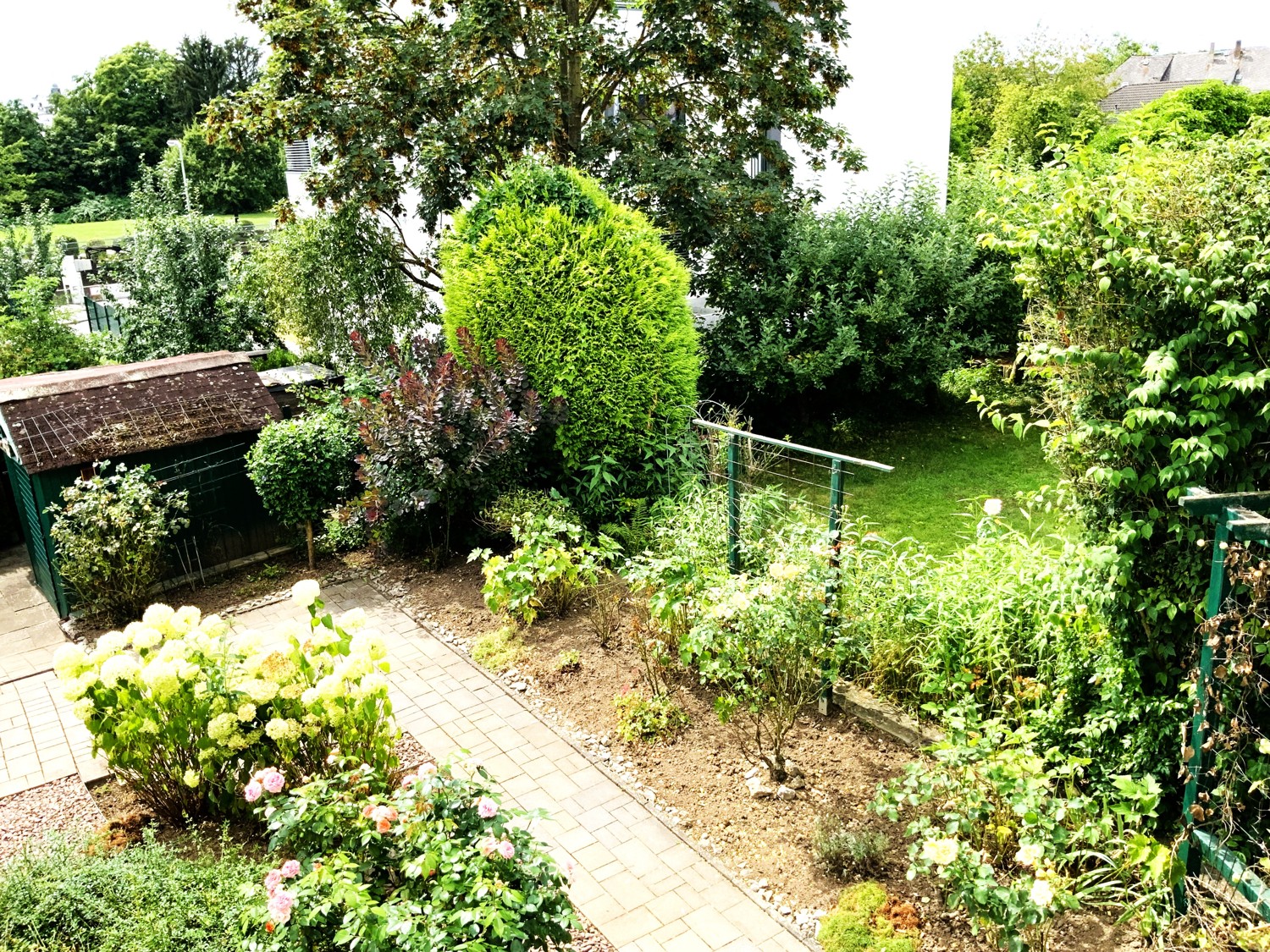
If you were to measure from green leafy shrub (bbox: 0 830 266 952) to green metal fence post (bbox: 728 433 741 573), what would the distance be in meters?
3.63

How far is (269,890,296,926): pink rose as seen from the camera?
11.5ft

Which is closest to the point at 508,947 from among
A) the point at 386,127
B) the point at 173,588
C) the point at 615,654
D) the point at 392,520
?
the point at 615,654

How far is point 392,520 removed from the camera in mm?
8586

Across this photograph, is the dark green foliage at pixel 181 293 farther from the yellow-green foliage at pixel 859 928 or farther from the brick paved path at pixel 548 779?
the yellow-green foliage at pixel 859 928

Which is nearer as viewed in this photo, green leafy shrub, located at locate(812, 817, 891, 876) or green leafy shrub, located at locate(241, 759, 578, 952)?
green leafy shrub, located at locate(241, 759, 578, 952)

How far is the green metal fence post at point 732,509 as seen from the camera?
6656 millimetres

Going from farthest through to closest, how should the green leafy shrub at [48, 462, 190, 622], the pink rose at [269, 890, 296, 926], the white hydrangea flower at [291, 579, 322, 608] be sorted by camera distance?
1. the green leafy shrub at [48, 462, 190, 622]
2. the white hydrangea flower at [291, 579, 322, 608]
3. the pink rose at [269, 890, 296, 926]

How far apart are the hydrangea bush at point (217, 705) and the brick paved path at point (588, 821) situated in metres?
1.00

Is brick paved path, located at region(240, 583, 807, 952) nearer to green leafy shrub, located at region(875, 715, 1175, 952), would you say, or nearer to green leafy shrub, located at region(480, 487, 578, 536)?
green leafy shrub, located at region(875, 715, 1175, 952)

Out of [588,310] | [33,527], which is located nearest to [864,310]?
[588,310]

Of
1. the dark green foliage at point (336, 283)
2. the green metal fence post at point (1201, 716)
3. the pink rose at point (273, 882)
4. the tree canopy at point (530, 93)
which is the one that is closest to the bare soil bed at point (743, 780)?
the green metal fence post at point (1201, 716)

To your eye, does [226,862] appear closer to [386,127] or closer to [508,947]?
[508,947]

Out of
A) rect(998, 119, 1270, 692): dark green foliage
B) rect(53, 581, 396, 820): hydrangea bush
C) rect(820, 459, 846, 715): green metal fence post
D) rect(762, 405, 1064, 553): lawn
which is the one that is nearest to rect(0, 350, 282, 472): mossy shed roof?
rect(53, 581, 396, 820): hydrangea bush

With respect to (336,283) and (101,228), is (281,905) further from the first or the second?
(101,228)
